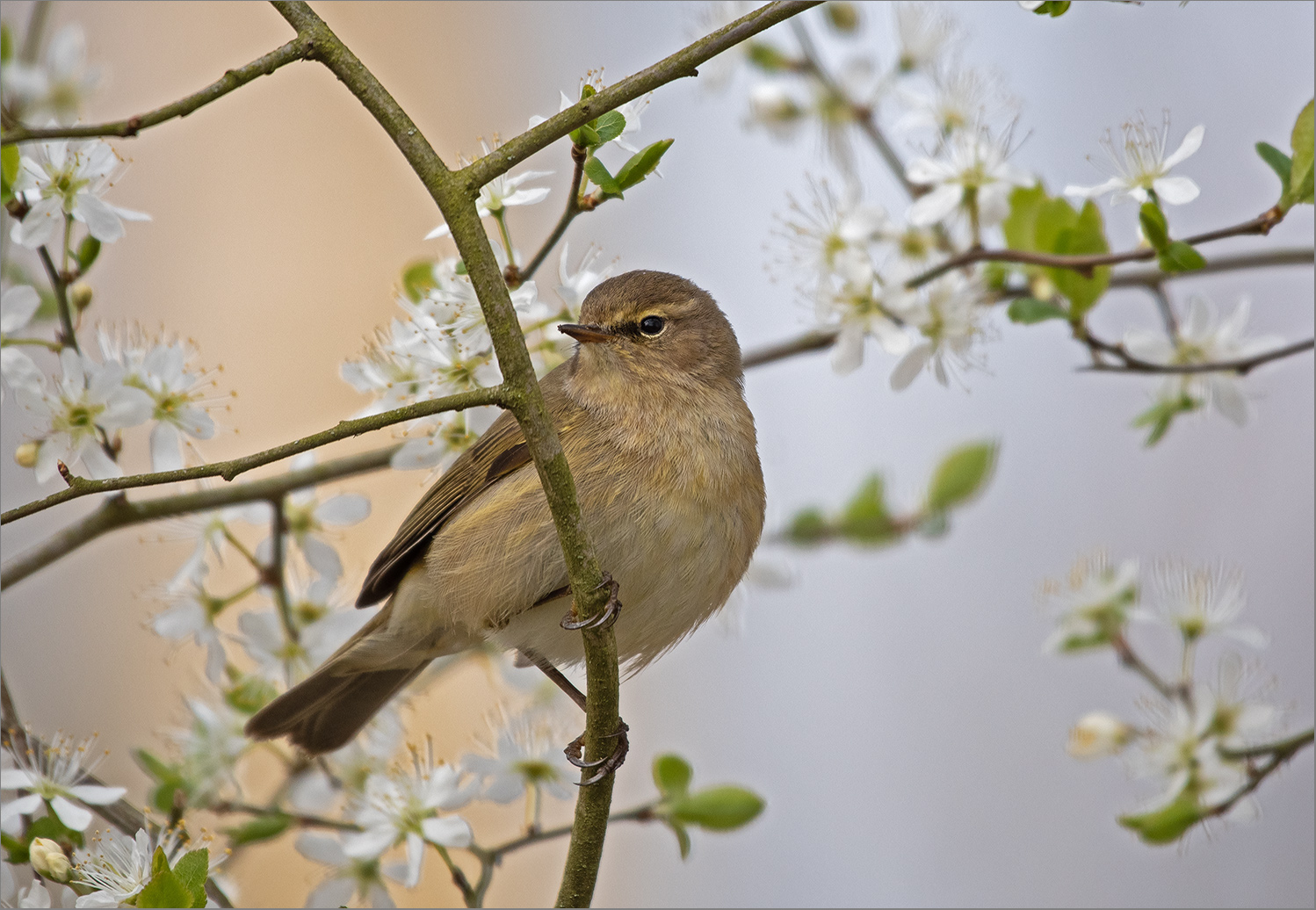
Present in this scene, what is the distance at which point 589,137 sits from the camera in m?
2.37

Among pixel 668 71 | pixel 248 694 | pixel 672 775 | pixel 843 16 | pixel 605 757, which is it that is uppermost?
pixel 843 16

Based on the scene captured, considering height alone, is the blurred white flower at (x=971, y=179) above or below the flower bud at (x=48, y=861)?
above

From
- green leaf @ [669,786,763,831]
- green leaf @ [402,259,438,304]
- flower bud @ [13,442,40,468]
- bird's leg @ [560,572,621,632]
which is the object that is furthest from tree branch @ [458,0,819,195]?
green leaf @ [669,786,763,831]

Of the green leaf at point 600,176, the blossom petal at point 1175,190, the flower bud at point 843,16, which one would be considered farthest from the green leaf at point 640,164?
the flower bud at point 843,16

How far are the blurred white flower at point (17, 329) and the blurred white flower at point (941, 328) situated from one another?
201 cm

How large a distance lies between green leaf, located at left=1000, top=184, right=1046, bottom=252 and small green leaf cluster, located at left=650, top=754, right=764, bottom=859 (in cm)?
158

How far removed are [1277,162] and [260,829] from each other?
2.83m

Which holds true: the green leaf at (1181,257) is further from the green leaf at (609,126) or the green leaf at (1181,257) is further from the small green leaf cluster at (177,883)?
the small green leaf cluster at (177,883)

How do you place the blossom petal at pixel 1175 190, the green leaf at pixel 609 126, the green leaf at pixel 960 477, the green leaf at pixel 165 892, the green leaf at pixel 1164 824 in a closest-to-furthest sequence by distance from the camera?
the green leaf at pixel 165 892, the green leaf at pixel 609 126, the blossom petal at pixel 1175 190, the green leaf at pixel 1164 824, the green leaf at pixel 960 477

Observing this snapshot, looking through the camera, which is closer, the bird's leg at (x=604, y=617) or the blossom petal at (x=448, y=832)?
the bird's leg at (x=604, y=617)

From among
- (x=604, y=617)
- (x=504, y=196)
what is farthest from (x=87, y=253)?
(x=604, y=617)

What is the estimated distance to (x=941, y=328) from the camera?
10.5ft

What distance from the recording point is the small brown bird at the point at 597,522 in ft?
10.4

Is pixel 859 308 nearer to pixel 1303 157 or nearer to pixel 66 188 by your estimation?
pixel 1303 157
